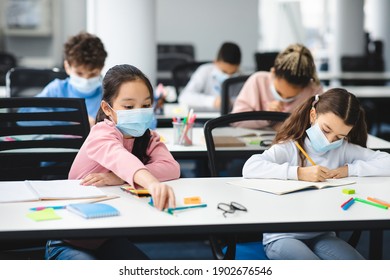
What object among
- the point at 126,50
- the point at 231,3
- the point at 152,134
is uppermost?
the point at 231,3

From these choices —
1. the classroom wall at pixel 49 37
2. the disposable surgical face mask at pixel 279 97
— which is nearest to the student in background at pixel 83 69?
the disposable surgical face mask at pixel 279 97

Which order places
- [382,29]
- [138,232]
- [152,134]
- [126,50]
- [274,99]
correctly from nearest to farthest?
[138,232]
[152,134]
[274,99]
[126,50]
[382,29]

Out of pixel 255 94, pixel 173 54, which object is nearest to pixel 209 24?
pixel 173 54

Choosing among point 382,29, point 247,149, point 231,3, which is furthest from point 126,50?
point 382,29

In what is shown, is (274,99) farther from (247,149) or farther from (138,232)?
(138,232)

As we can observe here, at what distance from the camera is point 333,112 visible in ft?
7.70

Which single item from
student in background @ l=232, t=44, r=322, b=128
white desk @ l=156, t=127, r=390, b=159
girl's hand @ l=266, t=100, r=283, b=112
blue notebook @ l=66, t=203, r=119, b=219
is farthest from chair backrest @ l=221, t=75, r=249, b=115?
blue notebook @ l=66, t=203, r=119, b=219

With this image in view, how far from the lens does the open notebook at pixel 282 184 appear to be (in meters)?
2.12

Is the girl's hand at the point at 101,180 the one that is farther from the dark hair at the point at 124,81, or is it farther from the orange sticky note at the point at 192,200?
the orange sticky note at the point at 192,200

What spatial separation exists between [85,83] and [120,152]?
1511 millimetres

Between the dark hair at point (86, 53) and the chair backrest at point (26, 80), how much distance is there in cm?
59

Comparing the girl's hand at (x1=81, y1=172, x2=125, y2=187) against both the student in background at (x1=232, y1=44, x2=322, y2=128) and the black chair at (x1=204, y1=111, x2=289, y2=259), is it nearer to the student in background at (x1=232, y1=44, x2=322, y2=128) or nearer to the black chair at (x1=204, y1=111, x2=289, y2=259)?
the black chair at (x1=204, y1=111, x2=289, y2=259)

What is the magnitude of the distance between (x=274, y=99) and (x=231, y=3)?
19.2 feet
